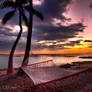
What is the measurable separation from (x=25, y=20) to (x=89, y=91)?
7.50 meters

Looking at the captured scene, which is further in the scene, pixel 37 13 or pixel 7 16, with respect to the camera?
pixel 7 16

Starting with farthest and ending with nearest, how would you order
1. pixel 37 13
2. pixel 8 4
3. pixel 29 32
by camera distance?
pixel 8 4 → pixel 37 13 → pixel 29 32

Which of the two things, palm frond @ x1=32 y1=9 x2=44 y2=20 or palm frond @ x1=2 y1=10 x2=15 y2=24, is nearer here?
palm frond @ x1=32 y1=9 x2=44 y2=20

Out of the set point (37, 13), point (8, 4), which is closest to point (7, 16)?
point (8, 4)

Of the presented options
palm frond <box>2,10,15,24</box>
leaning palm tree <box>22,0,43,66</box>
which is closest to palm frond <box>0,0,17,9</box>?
palm frond <box>2,10,15,24</box>

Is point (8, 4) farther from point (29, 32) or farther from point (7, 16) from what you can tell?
point (29, 32)

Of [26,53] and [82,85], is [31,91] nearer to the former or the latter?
[82,85]

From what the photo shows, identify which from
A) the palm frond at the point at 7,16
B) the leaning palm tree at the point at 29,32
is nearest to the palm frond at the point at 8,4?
the palm frond at the point at 7,16

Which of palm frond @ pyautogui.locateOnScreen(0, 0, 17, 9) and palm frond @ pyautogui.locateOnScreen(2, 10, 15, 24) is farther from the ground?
palm frond @ pyautogui.locateOnScreen(0, 0, 17, 9)

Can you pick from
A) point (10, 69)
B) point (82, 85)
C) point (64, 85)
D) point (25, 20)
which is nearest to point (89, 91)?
point (82, 85)

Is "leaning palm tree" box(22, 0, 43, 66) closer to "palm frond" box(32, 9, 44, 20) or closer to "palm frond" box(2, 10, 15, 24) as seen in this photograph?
"palm frond" box(32, 9, 44, 20)

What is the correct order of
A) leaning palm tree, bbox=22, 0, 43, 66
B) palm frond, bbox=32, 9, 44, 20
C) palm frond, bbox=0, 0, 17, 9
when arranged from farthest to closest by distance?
palm frond, bbox=0, 0, 17, 9 < palm frond, bbox=32, 9, 44, 20 < leaning palm tree, bbox=22, 0, 43, 66

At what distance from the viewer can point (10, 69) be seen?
938cm

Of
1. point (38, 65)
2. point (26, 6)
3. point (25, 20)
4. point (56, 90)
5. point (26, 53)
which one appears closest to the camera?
point (56, 90)
